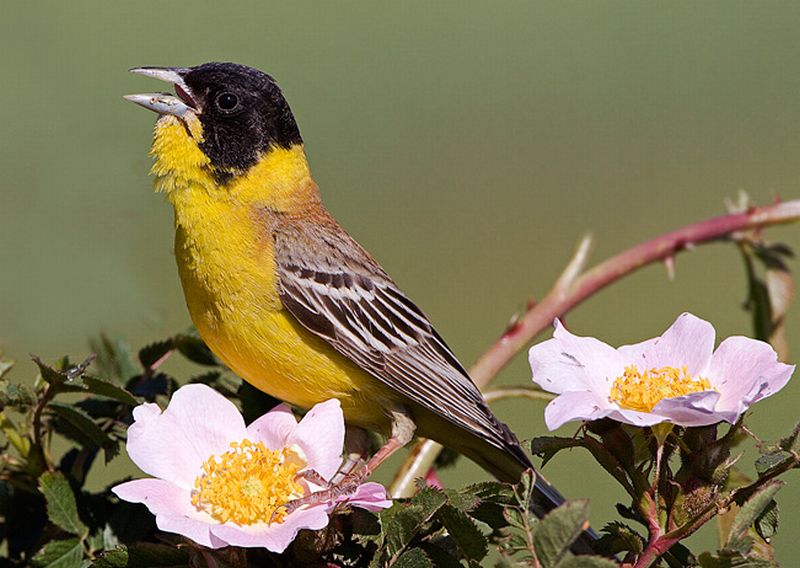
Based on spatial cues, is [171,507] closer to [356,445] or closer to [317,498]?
[317,498]

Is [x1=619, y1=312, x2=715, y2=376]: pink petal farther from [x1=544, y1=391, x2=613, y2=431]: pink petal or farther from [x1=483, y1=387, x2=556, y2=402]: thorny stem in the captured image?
[x1=483, y1=387, x2=556, y2=402]: thorny stem

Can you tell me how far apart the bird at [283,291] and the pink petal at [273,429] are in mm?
519

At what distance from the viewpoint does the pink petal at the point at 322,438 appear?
1626 mm

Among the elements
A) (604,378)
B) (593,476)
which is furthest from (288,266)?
(593,476)

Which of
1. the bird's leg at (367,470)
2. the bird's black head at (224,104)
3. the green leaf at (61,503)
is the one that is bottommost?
the green leaf at (61,503)

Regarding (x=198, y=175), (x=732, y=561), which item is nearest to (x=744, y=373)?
(x=732, y=561)

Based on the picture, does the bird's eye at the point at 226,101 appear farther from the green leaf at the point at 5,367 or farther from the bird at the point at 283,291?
the green leaf at the point at 5,367

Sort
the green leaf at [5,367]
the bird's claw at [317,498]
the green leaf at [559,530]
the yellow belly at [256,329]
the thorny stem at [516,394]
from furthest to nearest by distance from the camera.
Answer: the yellow belly at [256,329] < the thorny stem at [516,394] < the green leaf at [5,367] < the bird's claw at [317,498] < the green leaf at [559,530]

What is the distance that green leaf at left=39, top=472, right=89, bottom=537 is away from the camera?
1.78m

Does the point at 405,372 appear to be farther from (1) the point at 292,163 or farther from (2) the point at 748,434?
(2) the point at 748,434

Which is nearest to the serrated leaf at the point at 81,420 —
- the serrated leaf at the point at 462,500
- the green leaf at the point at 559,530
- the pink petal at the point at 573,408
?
the serrated leaf at the point at 462,500

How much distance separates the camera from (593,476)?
553cm

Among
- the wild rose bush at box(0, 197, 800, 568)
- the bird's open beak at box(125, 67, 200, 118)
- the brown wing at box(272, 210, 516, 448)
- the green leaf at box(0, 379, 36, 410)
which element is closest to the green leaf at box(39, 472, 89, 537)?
the wild rose bush at box(0, 197, 800, 568)

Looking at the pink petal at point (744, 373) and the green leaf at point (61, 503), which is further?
the green leaf at point (61, 503)
